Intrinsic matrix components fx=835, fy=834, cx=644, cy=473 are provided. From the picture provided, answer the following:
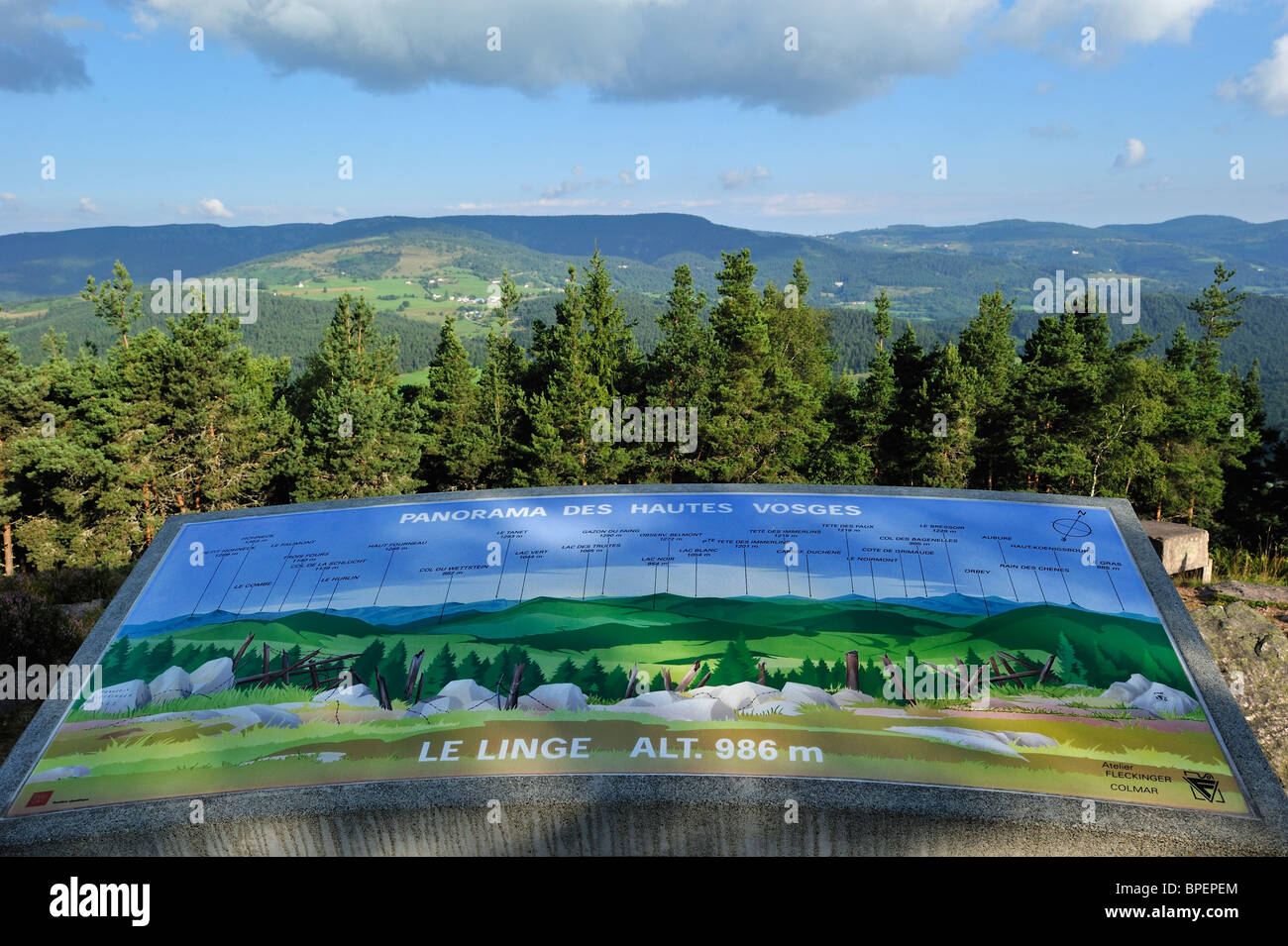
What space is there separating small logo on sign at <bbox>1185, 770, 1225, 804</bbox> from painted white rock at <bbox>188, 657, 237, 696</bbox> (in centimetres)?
633

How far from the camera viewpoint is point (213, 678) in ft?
19.9

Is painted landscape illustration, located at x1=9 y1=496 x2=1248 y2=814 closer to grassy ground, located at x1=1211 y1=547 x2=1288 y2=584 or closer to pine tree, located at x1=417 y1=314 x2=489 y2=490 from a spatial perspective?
grassy ground, located at x1=1211 y1=547 x2=1288 y2=584

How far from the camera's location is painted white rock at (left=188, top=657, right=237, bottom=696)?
599cm

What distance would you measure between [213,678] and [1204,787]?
6.57 metres

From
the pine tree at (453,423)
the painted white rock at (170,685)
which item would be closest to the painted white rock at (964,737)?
the painted white rock at (170,685)

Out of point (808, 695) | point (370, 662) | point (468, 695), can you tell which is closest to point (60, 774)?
point (370, 662)

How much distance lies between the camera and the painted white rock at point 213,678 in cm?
599

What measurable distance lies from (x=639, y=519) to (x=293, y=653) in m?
3.37

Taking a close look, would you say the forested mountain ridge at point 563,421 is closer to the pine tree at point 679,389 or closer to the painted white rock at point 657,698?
the pine tree at point 679,389

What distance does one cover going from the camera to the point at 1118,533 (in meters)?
7.67

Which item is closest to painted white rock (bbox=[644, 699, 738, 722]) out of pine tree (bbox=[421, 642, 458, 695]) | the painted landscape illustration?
the painted landscape illustration

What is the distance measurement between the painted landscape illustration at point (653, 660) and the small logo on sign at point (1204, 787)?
2cm

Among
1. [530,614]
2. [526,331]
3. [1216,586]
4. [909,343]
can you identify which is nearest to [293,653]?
[530,614]

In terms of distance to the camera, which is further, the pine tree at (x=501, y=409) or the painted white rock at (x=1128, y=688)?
the pine tree at (x=501, y=409)
